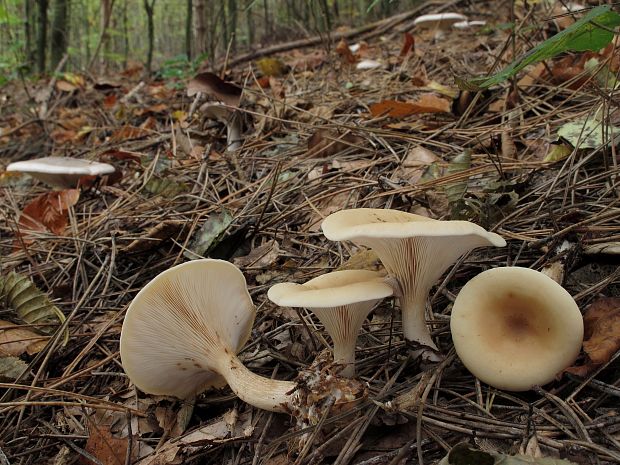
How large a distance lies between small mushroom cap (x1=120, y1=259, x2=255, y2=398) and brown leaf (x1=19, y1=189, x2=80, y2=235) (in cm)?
206

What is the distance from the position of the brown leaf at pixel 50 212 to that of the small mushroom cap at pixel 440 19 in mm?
5711

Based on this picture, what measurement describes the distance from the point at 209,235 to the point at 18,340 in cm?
109

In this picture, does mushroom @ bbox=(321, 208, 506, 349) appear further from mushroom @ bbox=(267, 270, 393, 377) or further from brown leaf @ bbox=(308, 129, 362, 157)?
brown leaf @ bbox=(308, 129, 362, 157)

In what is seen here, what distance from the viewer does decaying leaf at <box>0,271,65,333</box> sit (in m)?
2.50

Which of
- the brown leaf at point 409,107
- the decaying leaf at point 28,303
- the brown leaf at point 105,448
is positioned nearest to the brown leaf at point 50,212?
the decaying leaf at point 28,303

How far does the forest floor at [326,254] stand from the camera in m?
1.58

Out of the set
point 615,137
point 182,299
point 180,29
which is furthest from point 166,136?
point 180,29

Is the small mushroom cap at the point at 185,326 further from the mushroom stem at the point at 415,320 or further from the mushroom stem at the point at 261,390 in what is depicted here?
the mushroom stem at the point at 415,320

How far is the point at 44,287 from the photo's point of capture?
→ 2.93m

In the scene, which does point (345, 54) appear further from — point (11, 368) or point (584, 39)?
point (11, 368)

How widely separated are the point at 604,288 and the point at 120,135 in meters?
5.32

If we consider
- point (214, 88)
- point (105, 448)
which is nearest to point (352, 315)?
point (105, 448)

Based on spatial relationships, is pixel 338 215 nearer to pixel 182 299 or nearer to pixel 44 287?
pixel 182 299

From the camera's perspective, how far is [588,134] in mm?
2508
